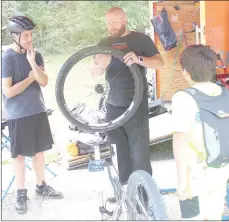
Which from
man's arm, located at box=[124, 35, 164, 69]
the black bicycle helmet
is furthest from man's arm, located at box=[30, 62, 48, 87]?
man's arm, located at box=[124, 35, 164, 69]

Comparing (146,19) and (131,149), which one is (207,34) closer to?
(146,19)

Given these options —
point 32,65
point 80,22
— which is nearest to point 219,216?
point 32,65

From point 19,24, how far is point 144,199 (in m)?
1.62

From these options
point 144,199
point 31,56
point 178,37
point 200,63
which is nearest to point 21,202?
point 31,56

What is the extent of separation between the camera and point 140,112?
2.91 m

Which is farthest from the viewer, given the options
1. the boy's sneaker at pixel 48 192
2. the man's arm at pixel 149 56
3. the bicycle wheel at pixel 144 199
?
the boy's sneaker at pixel 48 192

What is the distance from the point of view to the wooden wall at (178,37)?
6543mm

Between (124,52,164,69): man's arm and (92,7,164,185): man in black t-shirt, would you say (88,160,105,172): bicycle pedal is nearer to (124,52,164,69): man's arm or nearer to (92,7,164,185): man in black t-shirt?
(92,7,164,185): man in black t-shirt

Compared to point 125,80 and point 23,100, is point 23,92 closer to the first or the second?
point 23,100

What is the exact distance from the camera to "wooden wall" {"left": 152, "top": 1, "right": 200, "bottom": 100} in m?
6.54

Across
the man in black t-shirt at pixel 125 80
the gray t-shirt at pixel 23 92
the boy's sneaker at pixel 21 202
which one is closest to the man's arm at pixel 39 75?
the gray t-shirt at pixel 23 92

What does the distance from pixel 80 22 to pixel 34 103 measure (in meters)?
2.49

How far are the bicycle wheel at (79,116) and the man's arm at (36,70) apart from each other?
598 mm

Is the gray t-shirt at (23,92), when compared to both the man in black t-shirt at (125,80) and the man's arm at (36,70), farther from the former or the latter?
the man in black t-shirt at (125,80)
